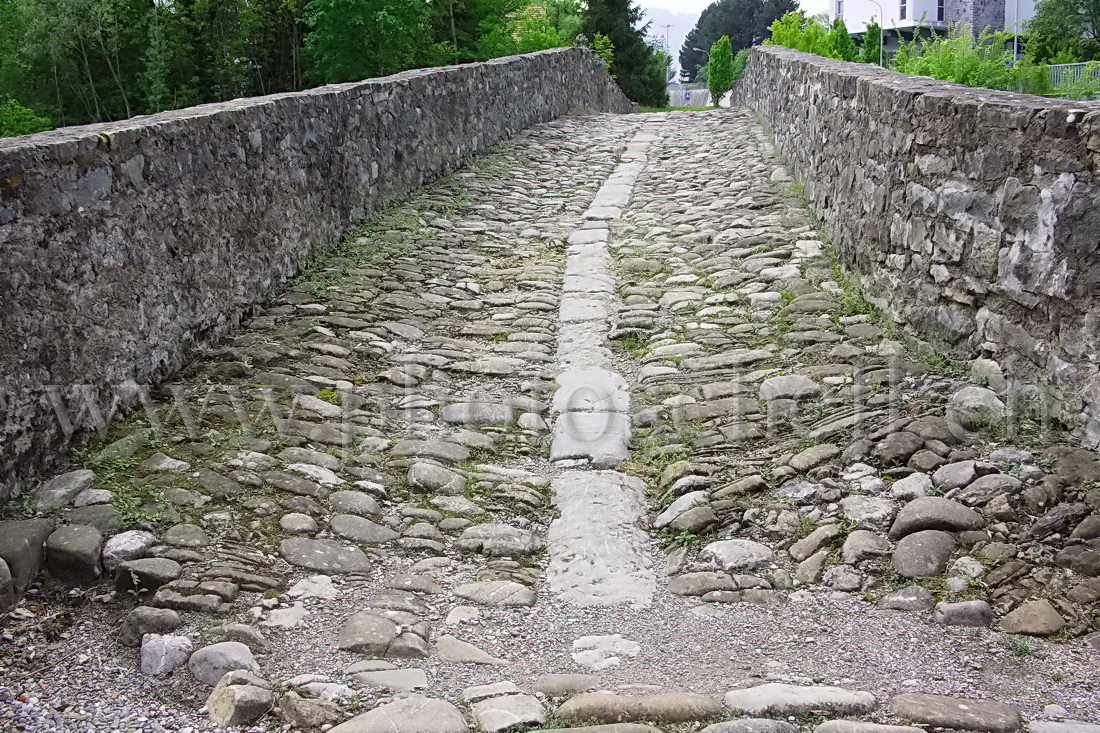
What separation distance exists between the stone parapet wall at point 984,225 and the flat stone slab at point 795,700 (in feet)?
5.18

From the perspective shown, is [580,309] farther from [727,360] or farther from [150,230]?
[150,230]

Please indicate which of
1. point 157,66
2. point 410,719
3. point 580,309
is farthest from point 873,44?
point 410,719

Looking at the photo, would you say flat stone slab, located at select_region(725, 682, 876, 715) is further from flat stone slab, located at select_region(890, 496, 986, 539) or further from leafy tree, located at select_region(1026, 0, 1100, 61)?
leafy tree, located at select_region(1026, 0, 1100, 61)

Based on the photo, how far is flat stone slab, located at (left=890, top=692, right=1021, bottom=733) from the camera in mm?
2512

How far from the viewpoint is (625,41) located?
37969mm

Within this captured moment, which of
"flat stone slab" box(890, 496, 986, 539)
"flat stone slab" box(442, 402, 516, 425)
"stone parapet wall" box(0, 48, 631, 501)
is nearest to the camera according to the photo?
"flat stone slab" box(890, 496, 986, 539)

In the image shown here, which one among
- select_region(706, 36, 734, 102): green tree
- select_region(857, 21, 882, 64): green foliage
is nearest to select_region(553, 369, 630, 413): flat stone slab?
select_region(857, 21, 882, 64): green foliage

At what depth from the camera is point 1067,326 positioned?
362cm

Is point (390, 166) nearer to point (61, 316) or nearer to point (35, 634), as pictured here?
point (61, 316)

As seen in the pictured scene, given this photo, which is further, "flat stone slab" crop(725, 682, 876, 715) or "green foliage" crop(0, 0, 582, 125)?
"green foliage" crop(0, 0, 582, 125)

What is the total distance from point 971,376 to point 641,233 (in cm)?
430

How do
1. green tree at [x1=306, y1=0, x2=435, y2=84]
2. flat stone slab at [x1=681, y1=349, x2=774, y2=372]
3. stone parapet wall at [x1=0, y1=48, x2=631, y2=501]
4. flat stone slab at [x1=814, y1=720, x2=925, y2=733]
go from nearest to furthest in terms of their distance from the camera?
flat stone slab at [x1=814, y1=720, x2=925, y2=733] < stone parapet wall at [x1=0, y1=48, x2=631, y2=501] < flat stone slab at [x1=681, y1=349, x2=774, y2=372] < green tree at [x1=306, y1=0, x2=435, y2=84]

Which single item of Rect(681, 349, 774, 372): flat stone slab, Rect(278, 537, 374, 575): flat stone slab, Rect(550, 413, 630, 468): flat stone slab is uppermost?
Rect(681, 349, 774, 372): flat stone slab

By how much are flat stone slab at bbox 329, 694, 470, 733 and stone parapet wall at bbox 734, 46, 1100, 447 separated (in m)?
2.60
